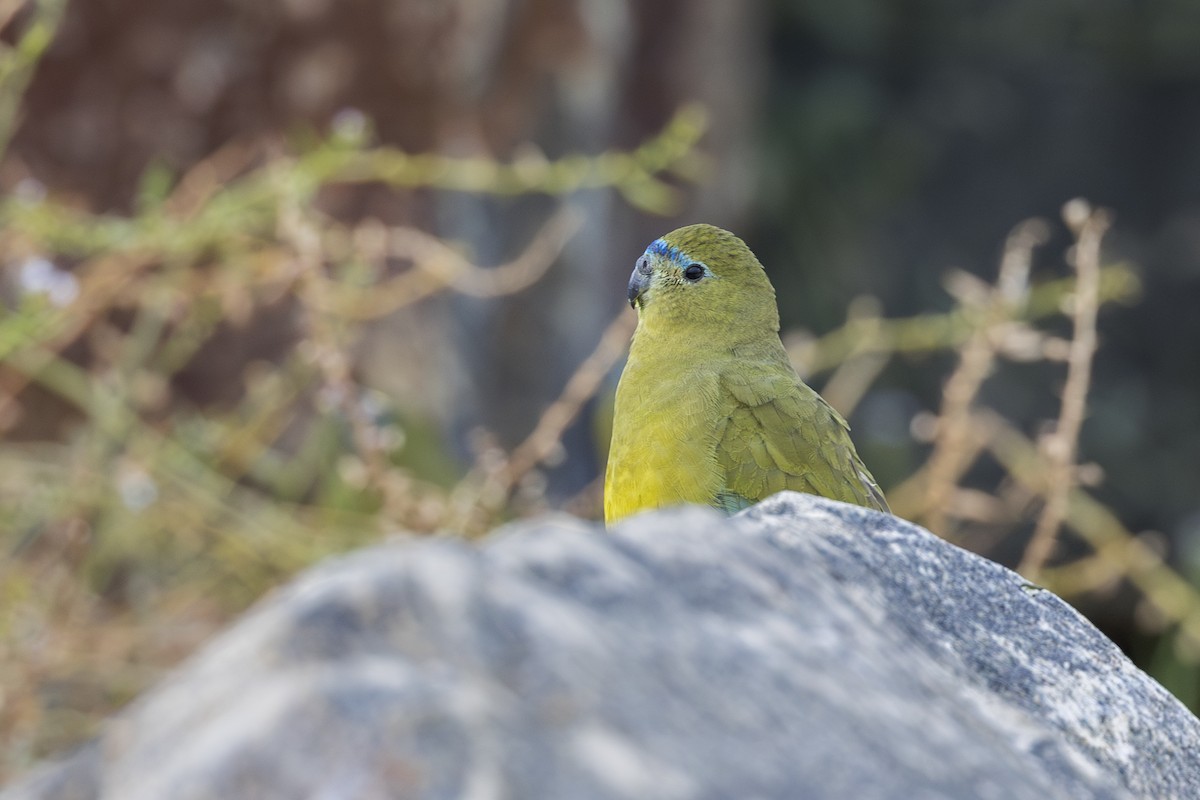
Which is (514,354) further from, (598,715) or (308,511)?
(598,715)

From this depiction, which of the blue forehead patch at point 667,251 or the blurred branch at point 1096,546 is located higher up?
the blue forehead patch at point 667,251

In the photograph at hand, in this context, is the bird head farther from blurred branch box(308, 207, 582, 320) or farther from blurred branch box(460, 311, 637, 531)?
blurred branch box(308, 207, 582, 320)

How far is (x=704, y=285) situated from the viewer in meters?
2.52

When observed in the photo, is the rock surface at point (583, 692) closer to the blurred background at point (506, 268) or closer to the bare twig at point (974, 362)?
the blurred background at point (506, 268)

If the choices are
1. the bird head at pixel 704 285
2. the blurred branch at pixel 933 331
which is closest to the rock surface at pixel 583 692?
the bird head at pixel 704 285

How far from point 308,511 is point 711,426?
1.72 metres

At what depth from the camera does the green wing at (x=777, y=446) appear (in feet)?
7.84

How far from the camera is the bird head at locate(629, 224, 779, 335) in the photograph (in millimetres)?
2523

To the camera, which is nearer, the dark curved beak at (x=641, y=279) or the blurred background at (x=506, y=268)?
the dark curved beak at (x=641, y=279)

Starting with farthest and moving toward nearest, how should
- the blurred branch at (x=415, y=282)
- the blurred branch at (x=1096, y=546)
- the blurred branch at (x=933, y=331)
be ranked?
the blurred branch at (x=1096, y=546) < the blurred branch at (x=933, y=331) < the blurred branch at (x=415, y=282)

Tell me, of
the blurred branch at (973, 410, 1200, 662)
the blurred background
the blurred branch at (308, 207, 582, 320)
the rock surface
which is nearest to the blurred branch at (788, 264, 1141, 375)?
the blurred background

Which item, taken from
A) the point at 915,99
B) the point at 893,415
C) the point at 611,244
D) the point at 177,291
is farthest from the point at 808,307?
the point at 177,291

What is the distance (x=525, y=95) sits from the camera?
4.94 m

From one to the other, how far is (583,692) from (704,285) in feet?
5.16
